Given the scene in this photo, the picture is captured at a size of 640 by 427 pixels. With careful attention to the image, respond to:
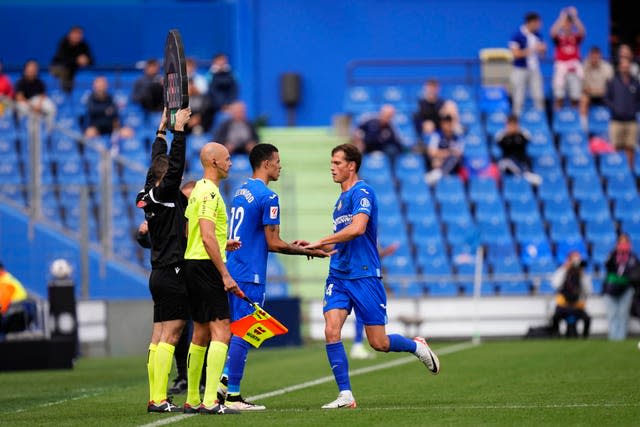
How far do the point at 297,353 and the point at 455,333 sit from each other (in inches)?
198

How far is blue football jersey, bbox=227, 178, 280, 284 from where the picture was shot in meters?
11.9

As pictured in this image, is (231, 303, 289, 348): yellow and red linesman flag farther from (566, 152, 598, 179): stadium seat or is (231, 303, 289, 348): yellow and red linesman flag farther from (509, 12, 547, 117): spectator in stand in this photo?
(509, 12, 547, 117): spectator in stand

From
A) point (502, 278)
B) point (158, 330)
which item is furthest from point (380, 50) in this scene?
point (158, 330)

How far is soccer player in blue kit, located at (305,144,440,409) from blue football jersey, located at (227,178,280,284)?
0.41 m

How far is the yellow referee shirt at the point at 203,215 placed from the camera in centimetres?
1107

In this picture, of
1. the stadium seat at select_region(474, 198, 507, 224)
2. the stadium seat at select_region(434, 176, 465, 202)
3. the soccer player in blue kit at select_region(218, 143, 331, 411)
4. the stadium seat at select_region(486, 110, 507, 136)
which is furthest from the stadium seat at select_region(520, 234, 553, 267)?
the soccer player in blue kit at select_region(218, 143, 331, 411)

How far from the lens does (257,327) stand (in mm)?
11656

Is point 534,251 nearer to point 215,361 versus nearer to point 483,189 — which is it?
point 483,189

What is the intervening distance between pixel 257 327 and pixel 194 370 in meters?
0.68

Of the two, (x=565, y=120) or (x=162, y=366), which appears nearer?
(x=162, y=366)

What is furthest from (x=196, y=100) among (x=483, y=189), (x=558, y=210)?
(x=558, y=210)

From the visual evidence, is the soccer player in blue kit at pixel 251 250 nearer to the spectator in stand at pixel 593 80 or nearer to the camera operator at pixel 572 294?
the camera operator at pixel 572 294

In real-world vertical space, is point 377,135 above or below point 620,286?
above

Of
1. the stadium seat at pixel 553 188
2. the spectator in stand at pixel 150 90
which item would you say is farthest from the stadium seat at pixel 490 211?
the spectator in stand at pixel 150 90
